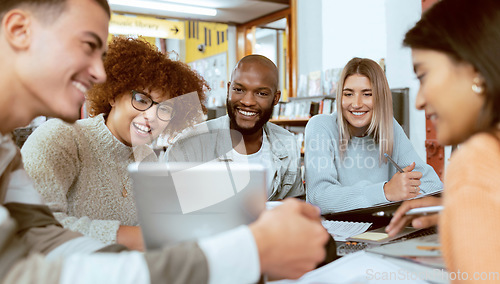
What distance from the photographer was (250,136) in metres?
2.38

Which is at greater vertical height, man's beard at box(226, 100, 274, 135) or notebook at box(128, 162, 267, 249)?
man's beard at box(226, 100, 274, 135)

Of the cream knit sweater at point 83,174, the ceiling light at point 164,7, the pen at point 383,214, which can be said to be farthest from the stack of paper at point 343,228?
the ceiling light at point 164,7

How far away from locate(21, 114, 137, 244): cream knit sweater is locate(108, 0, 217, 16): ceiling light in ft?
14.4

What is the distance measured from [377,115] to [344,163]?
351 millimetres

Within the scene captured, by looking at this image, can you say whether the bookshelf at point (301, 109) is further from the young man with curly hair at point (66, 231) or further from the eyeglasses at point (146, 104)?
the young man with curly hair at point (66, 231)

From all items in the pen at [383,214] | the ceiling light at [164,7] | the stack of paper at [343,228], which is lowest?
the stack of paper at [343,228]

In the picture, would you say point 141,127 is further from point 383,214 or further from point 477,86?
point 477,86

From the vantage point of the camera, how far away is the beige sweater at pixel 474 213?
0.60 metres

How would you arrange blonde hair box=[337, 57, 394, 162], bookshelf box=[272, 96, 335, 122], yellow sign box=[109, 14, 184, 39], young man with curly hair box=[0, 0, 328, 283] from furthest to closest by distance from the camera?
yellow sign box=[109, 14, 184, 39], bookshelf box=[272, 96, 335, 122], blonde hair box=[337, 57, 394, 162], young man with curly hair box=[0, 0, 328, 283]

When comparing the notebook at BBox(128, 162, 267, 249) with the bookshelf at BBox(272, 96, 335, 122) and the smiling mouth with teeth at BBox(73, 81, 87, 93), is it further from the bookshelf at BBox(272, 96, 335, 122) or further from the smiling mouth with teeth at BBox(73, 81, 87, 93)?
the bookshelf at BBox(272, 96, 335, 122)

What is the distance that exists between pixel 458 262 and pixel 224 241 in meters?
0.40

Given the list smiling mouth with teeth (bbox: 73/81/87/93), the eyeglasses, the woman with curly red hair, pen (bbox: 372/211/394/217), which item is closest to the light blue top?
pen (bbox: 372/211/394/217)

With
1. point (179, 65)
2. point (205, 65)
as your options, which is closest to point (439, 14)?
point (179, 65)

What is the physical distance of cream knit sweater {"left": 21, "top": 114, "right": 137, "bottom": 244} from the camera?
1175mm
